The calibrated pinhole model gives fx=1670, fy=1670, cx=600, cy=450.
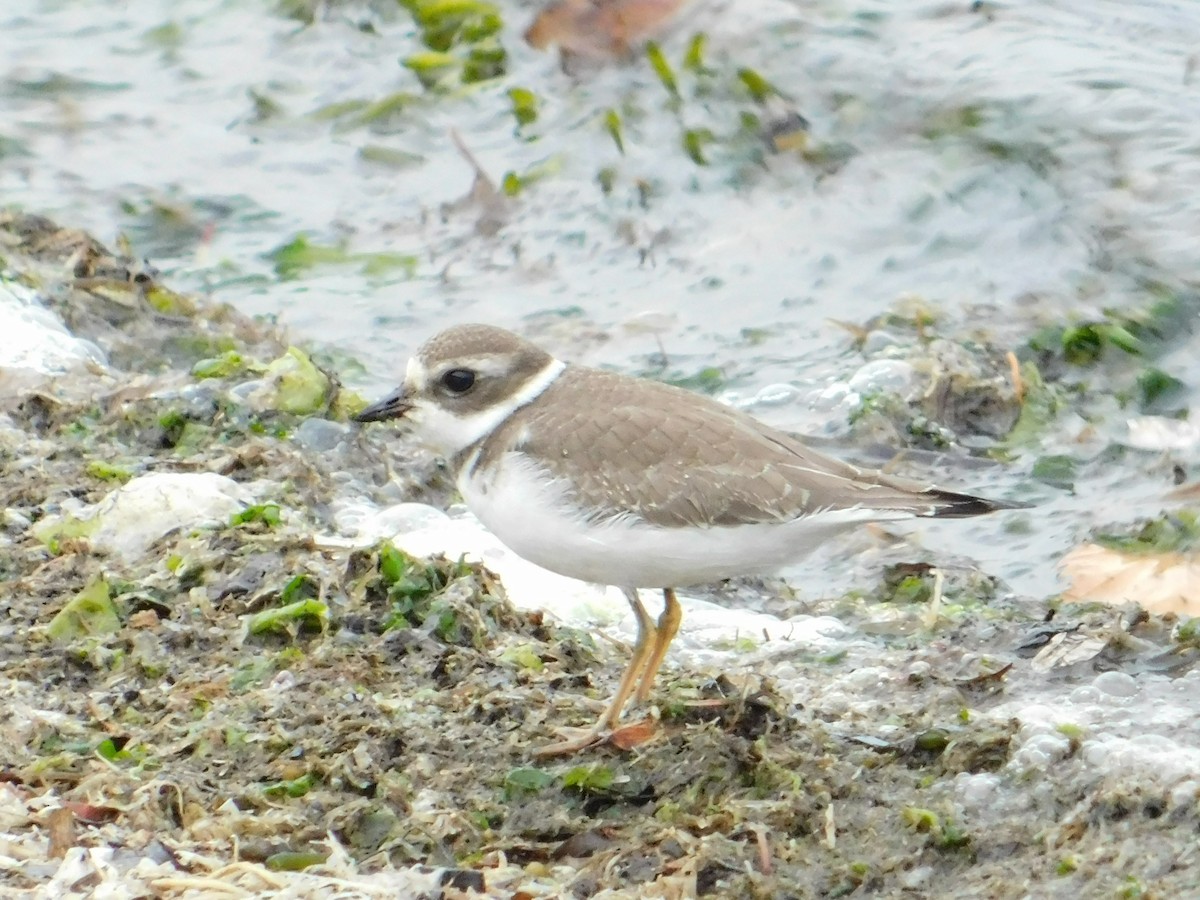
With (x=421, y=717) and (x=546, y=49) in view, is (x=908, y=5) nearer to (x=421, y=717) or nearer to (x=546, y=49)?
(x=546, y=49)

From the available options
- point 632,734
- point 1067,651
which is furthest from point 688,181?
point 632,734

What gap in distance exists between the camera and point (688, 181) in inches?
376

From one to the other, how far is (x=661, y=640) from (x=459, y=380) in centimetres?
95

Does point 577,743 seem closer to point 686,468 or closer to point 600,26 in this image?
point 686,468

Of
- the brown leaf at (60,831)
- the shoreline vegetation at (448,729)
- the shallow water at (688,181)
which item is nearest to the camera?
the brown leaf at (60,831)

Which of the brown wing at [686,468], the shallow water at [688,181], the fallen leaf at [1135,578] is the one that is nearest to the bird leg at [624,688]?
the brown wing at [686,468]

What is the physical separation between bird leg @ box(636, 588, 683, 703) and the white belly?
25 centimetres

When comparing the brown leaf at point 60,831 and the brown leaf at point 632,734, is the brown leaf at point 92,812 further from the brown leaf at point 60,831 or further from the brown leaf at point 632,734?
the brown leaf at point 632,734

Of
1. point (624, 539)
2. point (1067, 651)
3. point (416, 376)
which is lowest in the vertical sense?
point (1067, 651)

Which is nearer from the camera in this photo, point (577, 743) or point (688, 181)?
point (577, 743)

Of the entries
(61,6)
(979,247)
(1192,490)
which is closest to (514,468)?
(1192,490)

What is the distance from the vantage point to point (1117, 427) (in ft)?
23.7

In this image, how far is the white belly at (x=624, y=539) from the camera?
169 inches

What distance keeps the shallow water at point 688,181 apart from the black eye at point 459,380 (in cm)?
274
